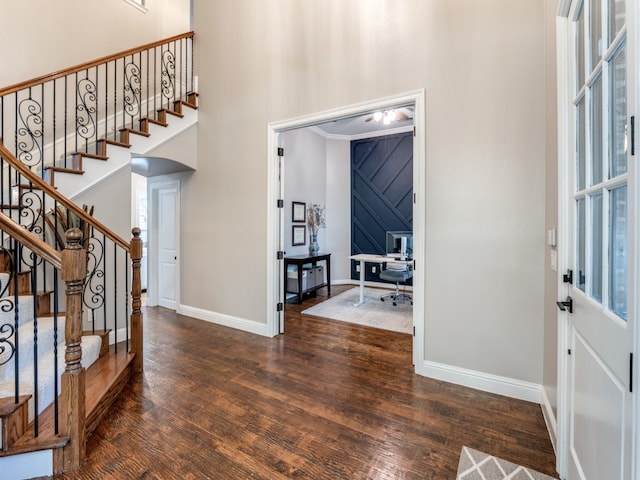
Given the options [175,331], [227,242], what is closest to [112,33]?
[227,242]

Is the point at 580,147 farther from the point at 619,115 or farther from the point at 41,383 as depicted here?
the point at 41,383

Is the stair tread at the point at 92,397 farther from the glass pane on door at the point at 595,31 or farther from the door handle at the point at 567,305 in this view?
the glass pane on door at the point at 595,31

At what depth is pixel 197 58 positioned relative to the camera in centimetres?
422

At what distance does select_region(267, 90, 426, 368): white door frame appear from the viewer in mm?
2646

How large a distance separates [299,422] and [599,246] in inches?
75.2

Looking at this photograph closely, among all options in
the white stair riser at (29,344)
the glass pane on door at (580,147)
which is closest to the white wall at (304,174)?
the white stair riser at (29,344)

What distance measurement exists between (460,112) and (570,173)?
1.18 m

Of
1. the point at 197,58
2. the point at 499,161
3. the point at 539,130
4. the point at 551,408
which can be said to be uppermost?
the point at 197,58

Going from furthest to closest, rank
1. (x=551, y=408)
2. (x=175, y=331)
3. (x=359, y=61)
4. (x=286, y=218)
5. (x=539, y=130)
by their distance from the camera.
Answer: (x=286, y=218) → (x=175, y=331) → (x=359, y=61) → (x=539, y=130) → (x=551, y=408)

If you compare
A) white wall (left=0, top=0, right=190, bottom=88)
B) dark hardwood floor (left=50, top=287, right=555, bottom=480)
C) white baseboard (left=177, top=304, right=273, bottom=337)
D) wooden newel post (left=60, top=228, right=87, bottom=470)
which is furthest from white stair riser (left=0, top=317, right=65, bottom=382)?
white wall (left=0, top=0, right=190, bottom=88)

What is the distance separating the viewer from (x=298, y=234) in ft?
19.7

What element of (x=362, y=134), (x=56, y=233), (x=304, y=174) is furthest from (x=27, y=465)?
(x=362, y=134)

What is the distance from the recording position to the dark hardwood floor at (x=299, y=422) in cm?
166

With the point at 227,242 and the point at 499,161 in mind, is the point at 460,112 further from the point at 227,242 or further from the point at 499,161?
the point at 227,242
